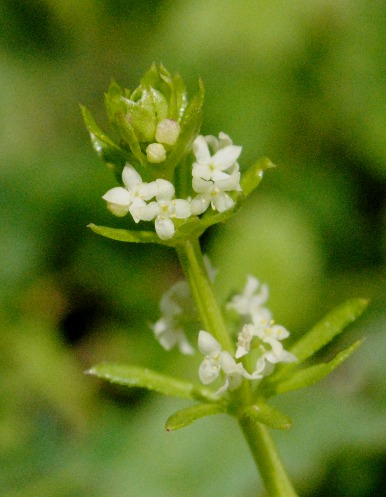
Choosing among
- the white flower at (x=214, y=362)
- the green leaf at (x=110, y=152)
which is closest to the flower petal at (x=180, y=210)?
the green leaf at (x=110, y=152)

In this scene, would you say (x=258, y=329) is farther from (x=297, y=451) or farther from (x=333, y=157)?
(x=333, y=157)

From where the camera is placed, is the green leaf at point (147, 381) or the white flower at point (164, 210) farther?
the green leaf at point (147, 381)

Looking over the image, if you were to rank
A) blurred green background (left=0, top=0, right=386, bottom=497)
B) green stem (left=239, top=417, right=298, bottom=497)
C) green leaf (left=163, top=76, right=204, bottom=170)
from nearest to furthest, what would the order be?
green leaf (left=163, top=76, right=204, bottom=170) → green stem (left=239, top=417, right=298, bottom=497) → blurred green background (left=0, top=0, right=386, bottom=497)

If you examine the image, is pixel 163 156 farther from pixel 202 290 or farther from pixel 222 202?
pixel 202 290

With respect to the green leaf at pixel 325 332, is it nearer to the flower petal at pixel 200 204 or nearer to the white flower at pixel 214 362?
the white flower at pixel 214 362

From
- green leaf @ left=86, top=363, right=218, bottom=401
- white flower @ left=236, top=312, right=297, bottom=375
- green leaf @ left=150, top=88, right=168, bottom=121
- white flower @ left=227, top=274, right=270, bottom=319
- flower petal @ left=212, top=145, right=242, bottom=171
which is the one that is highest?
green leaf @ left=150, top=88, right=168, bottom=121

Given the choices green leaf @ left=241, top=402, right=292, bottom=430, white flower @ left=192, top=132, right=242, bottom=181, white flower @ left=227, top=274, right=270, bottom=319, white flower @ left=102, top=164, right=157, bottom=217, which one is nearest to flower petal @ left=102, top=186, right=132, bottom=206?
white flower @ left=102, top=164, right=157, bottom=217

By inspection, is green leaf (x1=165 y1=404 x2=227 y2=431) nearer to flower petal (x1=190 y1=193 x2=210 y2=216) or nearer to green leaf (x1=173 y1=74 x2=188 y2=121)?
flower petal (x1=190 y1=193 x2=210 y2=216)

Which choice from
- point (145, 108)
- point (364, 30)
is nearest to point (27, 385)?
point (145, 108)
